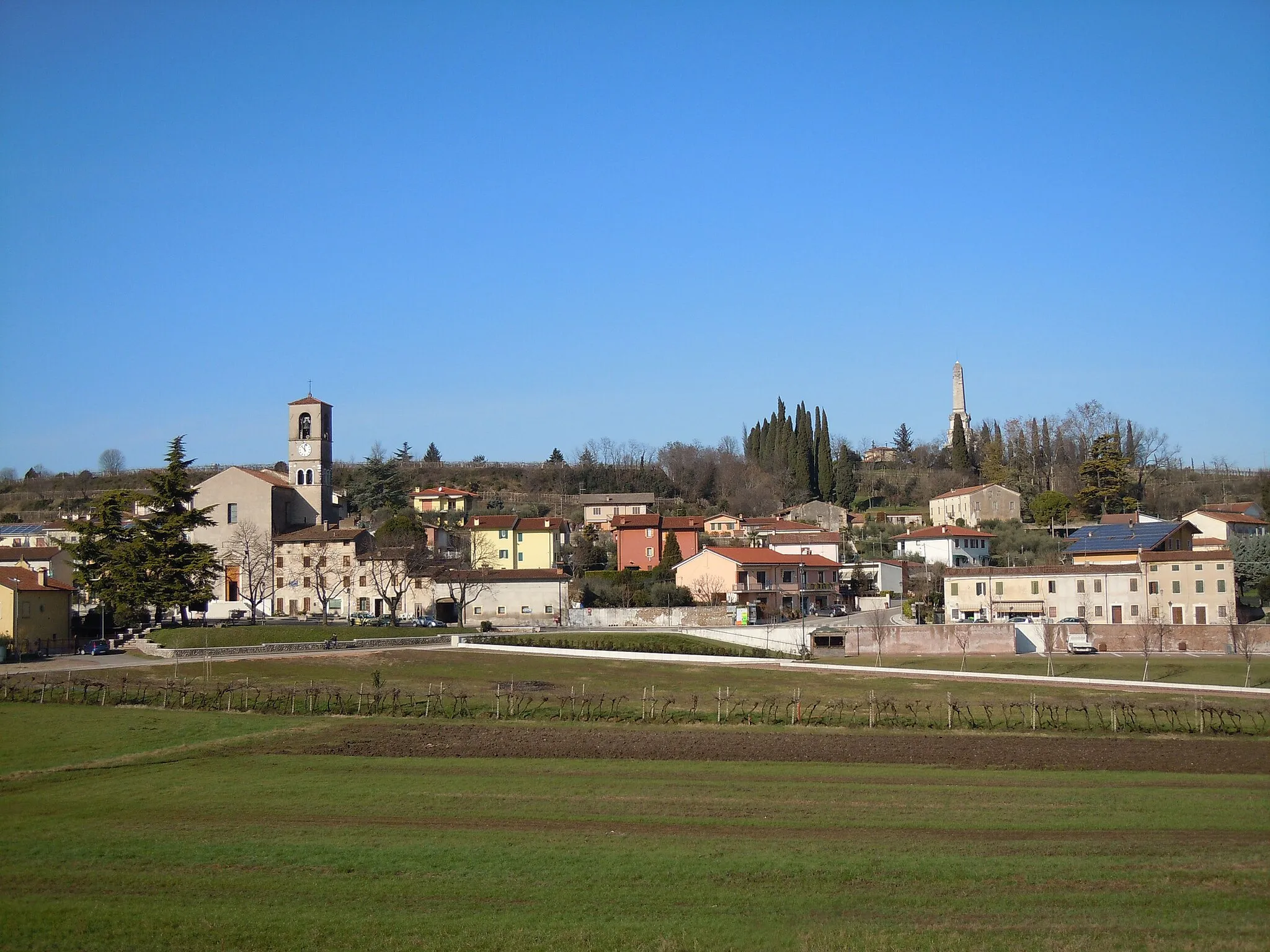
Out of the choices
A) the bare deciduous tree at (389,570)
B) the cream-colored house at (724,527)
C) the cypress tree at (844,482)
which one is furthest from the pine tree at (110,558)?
the cypress tree at (844,482)

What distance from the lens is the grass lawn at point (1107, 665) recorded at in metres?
49.6

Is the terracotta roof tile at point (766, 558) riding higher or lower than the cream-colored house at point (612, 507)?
lower

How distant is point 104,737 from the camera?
3331cm

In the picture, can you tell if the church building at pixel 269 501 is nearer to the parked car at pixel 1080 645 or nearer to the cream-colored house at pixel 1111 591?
the cream-colored house at pixel 1111 591

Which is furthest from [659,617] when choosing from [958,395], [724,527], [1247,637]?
[958,395]

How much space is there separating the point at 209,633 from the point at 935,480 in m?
100

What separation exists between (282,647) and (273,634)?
267 cm

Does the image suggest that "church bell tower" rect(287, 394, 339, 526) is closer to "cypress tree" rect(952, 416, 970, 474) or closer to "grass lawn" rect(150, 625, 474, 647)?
"grass lawn" rect(150, 625, 474, 647)

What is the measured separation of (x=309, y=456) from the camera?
86.6 m

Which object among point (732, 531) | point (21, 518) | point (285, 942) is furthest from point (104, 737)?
point (21, 518)

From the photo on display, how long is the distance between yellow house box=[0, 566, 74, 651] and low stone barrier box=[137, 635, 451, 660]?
5861 millimetres

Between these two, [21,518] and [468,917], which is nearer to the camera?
Answer: [468,917]

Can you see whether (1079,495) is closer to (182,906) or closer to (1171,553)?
(1171,553)

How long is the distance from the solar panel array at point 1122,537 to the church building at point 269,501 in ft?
182
